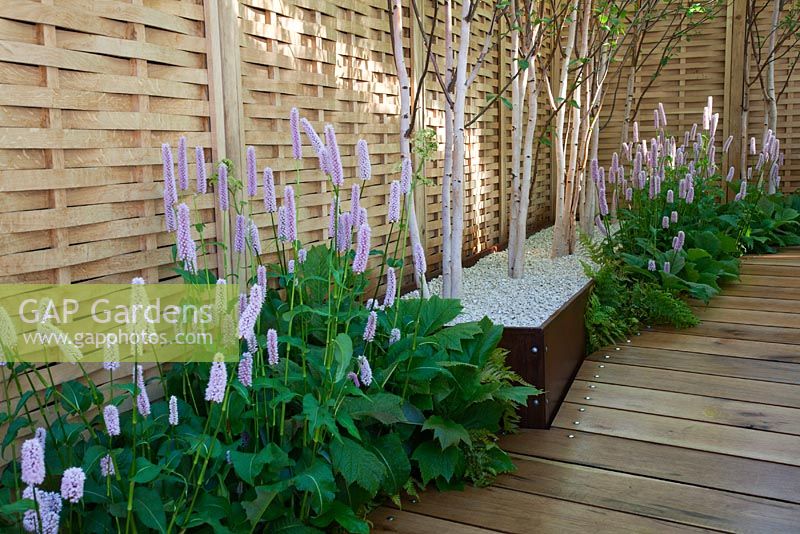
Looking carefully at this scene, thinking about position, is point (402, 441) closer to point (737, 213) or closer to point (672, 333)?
point (672, 333)

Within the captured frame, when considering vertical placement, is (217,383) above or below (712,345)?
above

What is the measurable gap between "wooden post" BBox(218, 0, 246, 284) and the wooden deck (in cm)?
113

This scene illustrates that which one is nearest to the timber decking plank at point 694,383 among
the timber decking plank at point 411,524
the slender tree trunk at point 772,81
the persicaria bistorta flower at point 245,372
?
the timber decking plank at point 411,524

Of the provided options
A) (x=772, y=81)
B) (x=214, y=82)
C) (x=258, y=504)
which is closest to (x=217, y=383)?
(x=258, y=504)

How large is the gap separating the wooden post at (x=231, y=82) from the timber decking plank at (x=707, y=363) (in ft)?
5.58

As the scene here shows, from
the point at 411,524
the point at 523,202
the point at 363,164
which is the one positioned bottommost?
the point at 411,524

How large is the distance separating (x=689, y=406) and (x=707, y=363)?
1.58 feet

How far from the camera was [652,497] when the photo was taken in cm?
202

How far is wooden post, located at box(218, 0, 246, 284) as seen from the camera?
91.0 inches

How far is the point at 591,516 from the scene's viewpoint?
1.94m

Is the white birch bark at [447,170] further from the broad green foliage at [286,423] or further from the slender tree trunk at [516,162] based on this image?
the slender tree trunk at [516,162]

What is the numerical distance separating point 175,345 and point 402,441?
0.67m

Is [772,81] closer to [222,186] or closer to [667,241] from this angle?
[667,241]

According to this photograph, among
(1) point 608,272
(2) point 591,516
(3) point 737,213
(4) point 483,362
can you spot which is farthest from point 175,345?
(3) point 737,213
